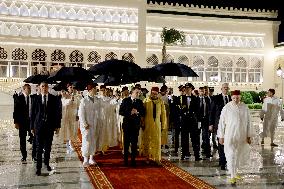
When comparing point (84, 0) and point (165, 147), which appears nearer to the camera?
point (165, 147)

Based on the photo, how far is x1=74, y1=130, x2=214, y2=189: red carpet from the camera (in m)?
7.48

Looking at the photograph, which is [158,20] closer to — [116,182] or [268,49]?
[268,49]

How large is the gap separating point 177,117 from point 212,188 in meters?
4.01

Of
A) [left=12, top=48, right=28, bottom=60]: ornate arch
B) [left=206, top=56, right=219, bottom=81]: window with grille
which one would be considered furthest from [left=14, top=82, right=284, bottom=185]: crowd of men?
[left=206, top=56, right=219, bottom=81]: window with grille

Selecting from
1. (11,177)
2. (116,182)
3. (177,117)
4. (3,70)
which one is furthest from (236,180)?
(3,70)

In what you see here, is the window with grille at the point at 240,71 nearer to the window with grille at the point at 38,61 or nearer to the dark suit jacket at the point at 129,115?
the window with grille at the point at 38,61

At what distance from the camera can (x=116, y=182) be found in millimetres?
7680

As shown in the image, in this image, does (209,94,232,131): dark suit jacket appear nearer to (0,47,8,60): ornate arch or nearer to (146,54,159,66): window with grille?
(0,47,8,60): ornate arch

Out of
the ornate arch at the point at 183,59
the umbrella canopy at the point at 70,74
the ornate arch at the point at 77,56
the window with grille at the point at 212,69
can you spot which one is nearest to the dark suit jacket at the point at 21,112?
the umbrella canopy at the point at 70,74

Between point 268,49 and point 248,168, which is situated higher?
point 268,49

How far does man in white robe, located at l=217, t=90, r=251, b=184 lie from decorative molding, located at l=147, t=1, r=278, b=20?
28.7 metres

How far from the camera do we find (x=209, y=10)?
1475 inches

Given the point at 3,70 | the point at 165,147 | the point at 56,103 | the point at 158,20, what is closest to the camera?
the point at 56,103

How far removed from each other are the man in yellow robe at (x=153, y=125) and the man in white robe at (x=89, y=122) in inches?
48.5
